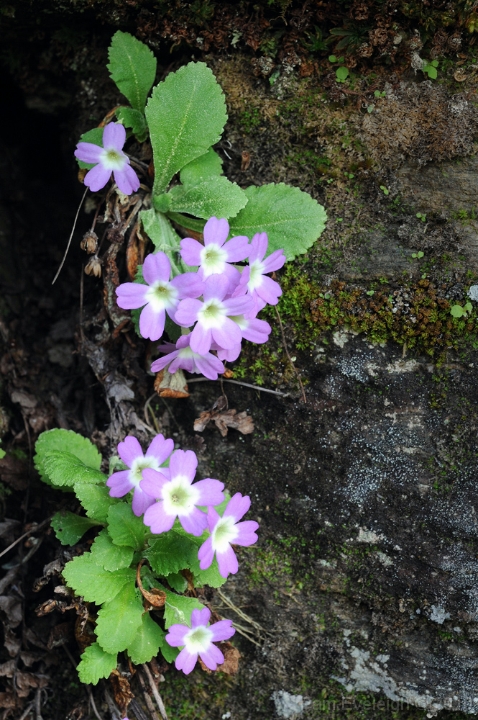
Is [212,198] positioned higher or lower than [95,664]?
higher

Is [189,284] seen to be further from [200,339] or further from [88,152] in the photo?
[88,152]

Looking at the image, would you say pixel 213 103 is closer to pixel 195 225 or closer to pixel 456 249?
pixel 195 225

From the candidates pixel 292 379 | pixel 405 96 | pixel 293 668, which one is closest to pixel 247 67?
pixel 405 96

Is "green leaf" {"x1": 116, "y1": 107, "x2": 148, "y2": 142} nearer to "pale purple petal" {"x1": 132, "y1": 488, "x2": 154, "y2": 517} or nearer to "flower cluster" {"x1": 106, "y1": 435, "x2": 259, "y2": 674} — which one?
"flower cluster" {"x1": 106, "y1": 435, "x2": 259, "y2": 674}

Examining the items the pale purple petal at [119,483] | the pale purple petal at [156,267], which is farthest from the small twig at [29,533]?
the pale purple petal at [156,267]

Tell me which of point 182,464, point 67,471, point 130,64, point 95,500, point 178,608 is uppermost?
point 130,64

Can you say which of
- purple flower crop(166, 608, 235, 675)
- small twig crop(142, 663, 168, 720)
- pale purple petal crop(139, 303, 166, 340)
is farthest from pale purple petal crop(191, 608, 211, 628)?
pale purple petal crop(139, 303, 166, 340)

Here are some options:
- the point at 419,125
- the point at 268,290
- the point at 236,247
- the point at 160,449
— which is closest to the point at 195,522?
the point at 160,449
